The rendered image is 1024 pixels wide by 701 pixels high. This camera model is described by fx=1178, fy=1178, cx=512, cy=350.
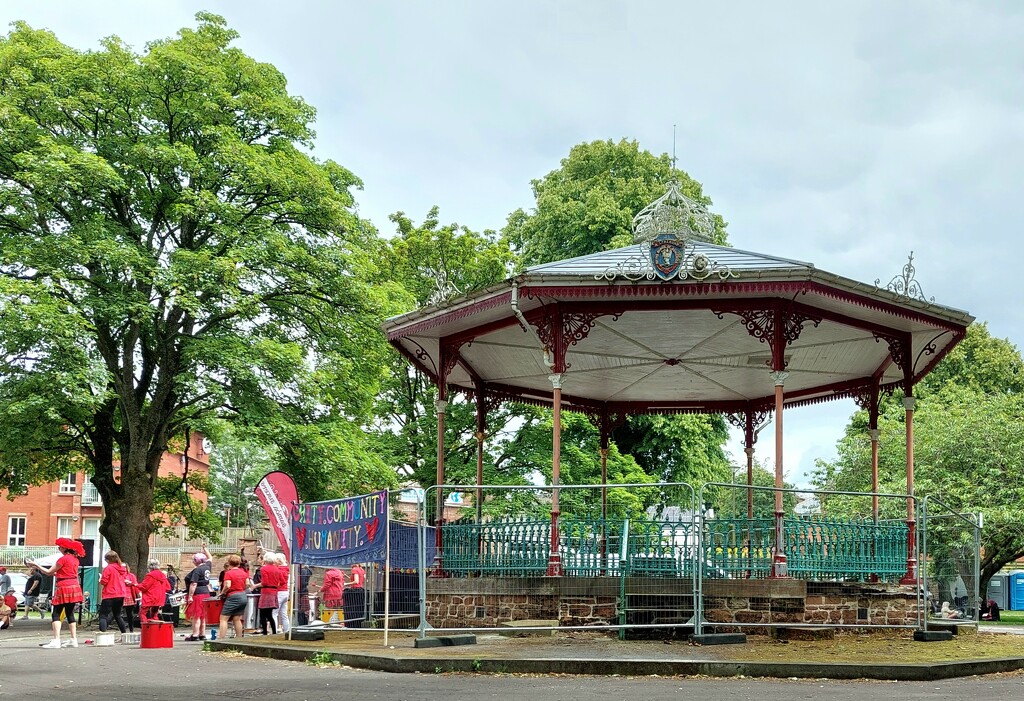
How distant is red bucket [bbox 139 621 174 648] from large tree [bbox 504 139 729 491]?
25.1 metres

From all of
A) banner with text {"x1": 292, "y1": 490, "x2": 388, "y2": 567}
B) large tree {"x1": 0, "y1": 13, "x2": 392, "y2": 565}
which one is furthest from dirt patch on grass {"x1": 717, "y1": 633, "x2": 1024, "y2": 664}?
large tree {"x1": 0, "y1": 13, "x2": 392, "y2": 565}

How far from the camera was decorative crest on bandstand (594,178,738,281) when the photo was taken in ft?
52.5

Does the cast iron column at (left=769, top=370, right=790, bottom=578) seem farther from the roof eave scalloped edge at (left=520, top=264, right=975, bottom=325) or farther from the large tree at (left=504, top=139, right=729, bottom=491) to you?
the large tree at (left=504, top=139, right=729, bottom=491)

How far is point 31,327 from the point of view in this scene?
84.1 ft

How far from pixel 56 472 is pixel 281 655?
20.7 m

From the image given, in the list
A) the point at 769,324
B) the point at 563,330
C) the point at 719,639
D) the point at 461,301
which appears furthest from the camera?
the point at 461,301

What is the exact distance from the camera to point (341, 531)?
15.4 m

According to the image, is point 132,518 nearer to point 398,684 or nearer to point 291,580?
point 291,580

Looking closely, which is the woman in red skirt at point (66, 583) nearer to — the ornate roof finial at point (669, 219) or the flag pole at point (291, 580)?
the flag pole at point (291, 580)

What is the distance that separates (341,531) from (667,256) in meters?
5.73

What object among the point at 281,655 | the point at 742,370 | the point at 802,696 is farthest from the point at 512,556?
the point at 742,370

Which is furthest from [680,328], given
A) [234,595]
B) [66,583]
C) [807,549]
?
[66,583]

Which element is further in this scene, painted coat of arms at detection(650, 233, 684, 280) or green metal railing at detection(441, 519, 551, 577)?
painted coat of arms at detection(650, 233, 684, 280)

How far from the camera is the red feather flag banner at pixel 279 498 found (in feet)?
56.8
